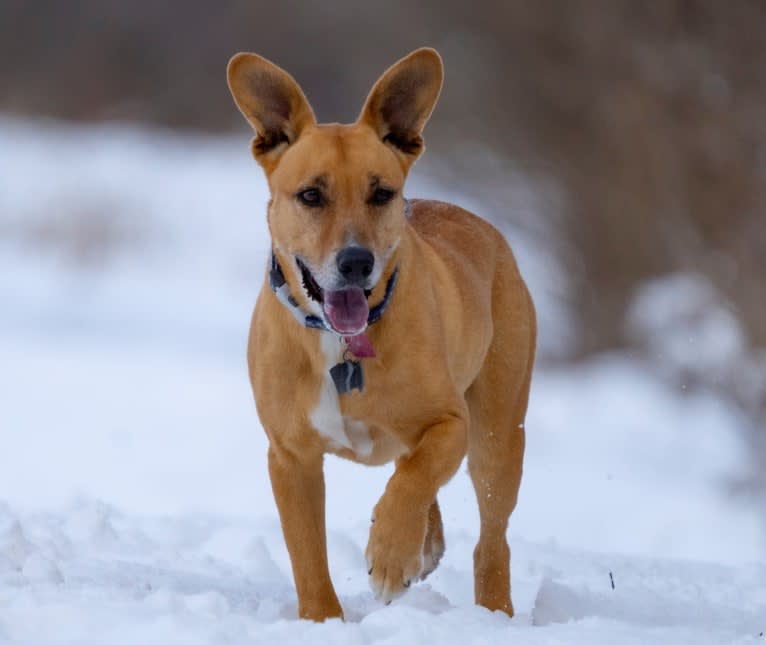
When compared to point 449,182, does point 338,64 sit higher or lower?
higher

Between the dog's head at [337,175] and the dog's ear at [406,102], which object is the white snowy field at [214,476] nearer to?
the dog's head at [337,175]

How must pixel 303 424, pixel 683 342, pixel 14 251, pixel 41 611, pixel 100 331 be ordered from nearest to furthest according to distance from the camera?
pixel 41 611 < pixel 303 424 < pixel 683 342 < pixel 100 331 < pixel 14 251

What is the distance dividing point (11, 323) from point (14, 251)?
208 centimetres

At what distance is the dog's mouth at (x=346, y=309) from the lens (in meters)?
5.18

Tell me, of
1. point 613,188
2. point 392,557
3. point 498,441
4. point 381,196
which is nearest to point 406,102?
point 381,196

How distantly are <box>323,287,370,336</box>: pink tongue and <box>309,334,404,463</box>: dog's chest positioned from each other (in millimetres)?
171

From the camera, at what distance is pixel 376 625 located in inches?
175

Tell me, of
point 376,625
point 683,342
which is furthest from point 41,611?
point 683,342

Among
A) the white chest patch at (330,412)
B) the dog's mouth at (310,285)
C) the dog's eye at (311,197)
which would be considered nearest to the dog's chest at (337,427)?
the white chest patch at (330,412)

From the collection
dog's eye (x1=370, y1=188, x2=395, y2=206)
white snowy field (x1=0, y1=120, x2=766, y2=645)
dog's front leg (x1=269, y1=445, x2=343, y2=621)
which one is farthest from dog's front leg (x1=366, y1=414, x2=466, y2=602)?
dog's eye (x1=370, y1=188, x2=395, y2=206)

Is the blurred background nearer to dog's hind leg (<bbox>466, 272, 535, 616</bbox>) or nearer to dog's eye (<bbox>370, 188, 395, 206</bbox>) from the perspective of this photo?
dog's hind leg (<bbox>466, 272, 535, 616</bbox>)

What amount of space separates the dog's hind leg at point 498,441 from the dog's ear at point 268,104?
4.52 feet

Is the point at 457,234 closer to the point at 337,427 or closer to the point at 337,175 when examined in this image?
the point at 337,175

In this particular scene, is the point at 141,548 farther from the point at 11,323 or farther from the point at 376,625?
the point at 11,323
